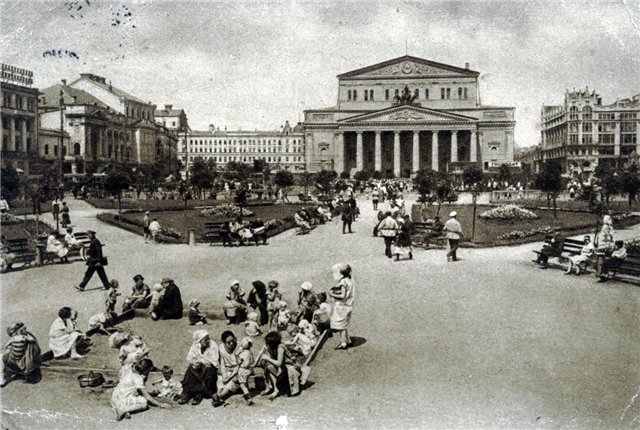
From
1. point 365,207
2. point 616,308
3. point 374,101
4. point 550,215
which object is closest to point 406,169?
point 374,101

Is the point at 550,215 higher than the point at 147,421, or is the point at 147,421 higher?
the point at 550,215

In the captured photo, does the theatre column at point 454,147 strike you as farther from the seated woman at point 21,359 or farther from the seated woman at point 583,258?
the seated woman at point 21,359

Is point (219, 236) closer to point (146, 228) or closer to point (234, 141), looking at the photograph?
point (146, 228)

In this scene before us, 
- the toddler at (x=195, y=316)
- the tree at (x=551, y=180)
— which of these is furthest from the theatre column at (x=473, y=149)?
the toddler at (x=195, y=316)

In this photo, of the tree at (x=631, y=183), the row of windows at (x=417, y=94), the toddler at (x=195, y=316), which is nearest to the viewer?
the toddler at (x=195, y=316)

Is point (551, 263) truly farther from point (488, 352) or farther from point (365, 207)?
point (365, 207)
